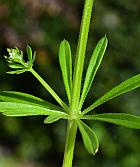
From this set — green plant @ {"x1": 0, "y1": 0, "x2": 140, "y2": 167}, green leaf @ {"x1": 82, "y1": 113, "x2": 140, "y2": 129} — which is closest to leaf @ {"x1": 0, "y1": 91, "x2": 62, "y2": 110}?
green plant @ {"x1": 0, "y1": 0, "x2": 140, "y2": 167}

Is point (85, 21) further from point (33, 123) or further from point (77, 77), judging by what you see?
point (33, 123)

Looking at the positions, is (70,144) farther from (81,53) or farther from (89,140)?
(81,53)

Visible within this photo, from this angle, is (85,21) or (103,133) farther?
(103,133)

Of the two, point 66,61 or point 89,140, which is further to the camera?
point 66,61

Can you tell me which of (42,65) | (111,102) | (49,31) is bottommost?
(111,102)

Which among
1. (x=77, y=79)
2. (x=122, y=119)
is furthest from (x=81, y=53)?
(x=122, y=119)

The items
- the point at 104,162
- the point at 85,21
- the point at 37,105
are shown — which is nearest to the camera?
the point at 85,21

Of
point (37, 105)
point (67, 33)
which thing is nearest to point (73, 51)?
point (67, 33)
